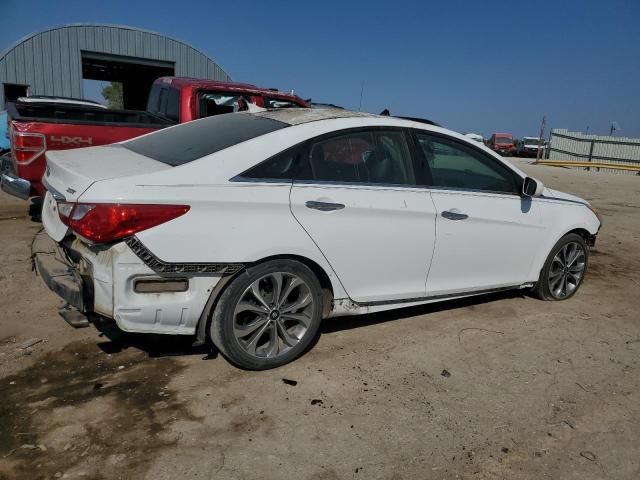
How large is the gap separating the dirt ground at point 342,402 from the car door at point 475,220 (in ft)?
1.40

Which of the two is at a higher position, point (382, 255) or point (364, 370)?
point (382, 255)

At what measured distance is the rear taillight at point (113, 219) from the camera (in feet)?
9.30

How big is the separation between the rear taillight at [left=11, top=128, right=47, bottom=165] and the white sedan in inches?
84.4

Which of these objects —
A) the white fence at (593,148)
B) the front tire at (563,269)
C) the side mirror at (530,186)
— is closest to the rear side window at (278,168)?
the side mirror at (530,186)

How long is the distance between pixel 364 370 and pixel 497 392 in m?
0.83

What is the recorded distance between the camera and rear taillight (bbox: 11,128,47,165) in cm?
556

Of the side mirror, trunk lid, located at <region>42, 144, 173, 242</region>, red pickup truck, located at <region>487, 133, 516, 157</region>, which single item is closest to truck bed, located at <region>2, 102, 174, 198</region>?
trunk lid, located at <region>42, 144, 173, 242</region>

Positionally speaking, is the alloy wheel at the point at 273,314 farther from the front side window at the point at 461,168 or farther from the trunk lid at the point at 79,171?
the front side window at the point at 461,168

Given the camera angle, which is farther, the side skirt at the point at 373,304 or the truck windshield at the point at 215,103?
the truck windshield at the point at 215,103

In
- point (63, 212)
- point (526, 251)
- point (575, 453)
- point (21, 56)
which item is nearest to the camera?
point (575, 453)

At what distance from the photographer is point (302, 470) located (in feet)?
8.36

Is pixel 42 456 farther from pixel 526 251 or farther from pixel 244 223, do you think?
pixel 526 251

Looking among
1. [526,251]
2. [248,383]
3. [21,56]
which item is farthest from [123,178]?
[21,56]

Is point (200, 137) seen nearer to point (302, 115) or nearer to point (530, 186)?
point (302, 115)
